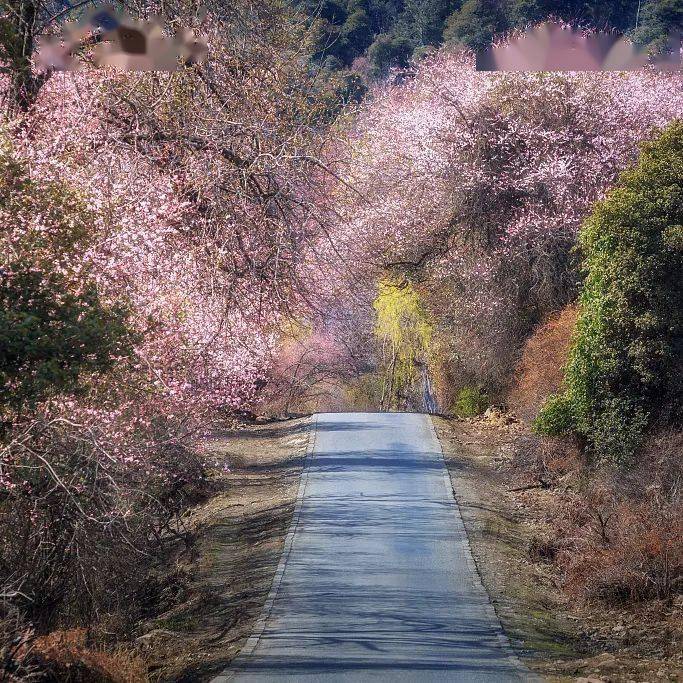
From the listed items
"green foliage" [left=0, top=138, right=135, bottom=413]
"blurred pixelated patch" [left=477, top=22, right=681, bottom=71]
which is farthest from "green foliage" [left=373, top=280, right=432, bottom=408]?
"green foliage" [left=0, top=138, right=135, bottom=413]

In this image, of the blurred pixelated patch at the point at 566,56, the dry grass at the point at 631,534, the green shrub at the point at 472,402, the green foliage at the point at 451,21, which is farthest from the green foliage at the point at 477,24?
the dry grass at the point at 631,534

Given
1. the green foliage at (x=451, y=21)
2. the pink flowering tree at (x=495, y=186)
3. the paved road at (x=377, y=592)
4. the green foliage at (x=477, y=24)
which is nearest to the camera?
the paved road at (x=377, y=592)

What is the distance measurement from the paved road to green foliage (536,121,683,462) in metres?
3.28

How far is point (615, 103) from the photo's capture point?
2752cm

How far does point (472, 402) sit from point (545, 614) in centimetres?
1732

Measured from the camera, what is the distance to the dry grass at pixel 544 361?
24.0m

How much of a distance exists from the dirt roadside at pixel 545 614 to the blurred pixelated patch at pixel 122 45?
293 inches

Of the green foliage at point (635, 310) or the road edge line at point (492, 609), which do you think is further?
the green foliage at point (635, 310)

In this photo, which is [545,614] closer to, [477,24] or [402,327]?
[402,327]

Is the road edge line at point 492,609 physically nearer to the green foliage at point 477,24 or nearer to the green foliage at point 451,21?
the green foliage at point 451,21

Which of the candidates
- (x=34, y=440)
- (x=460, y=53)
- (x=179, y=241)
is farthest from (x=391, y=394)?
(x=34, y=440)

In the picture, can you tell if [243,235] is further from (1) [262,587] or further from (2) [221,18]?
(1) [262,587]

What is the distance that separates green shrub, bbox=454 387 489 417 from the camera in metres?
30.6

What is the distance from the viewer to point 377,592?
1357cm
